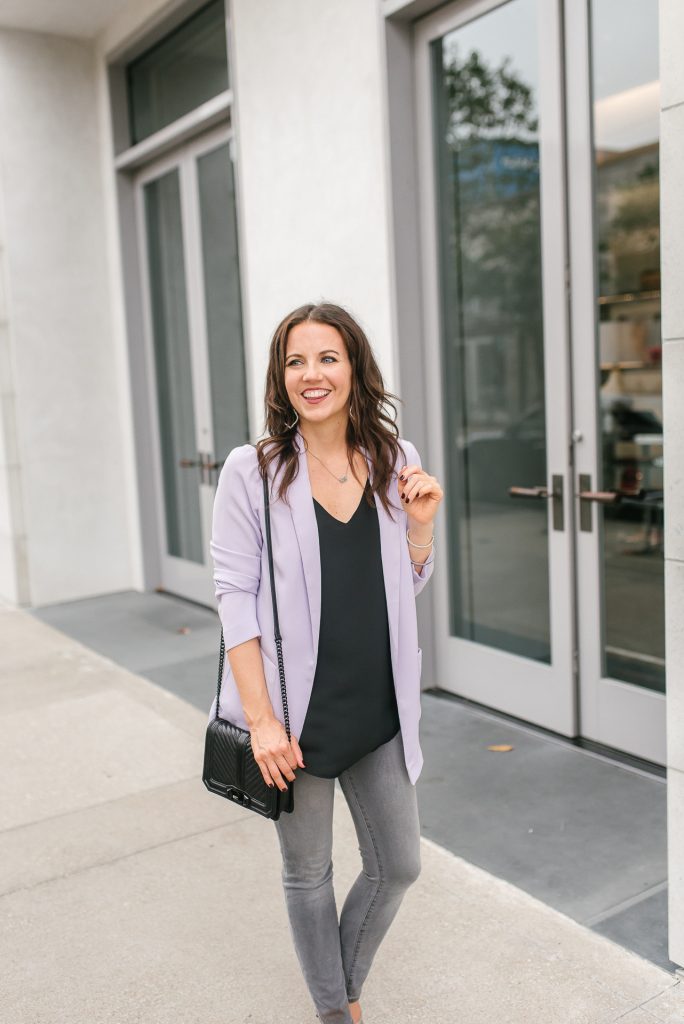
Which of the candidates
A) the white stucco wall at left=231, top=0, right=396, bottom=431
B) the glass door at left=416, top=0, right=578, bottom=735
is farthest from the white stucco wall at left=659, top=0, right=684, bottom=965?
the white stucco wall at left=231, top=0, right=396, bottom=431

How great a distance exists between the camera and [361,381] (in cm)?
243

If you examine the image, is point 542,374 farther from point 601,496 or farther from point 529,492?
point 601,496

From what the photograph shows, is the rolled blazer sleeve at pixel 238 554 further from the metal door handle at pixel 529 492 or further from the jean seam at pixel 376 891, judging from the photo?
the metal door handle at pixel 529 492

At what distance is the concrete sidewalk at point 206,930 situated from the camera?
2760mm

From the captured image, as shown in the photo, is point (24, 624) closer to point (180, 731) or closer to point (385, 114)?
point (180, 731)

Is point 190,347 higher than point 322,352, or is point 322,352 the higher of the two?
point 190,347

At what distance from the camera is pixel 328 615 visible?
2.31 meters

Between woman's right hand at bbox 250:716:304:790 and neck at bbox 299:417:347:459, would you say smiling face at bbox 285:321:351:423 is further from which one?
woman's right hand at bbox 250:716:304:790

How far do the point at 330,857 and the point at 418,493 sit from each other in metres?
0.90

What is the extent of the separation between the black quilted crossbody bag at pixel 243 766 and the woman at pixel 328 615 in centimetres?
2

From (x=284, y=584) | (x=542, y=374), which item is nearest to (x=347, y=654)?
(x=284, y=584)

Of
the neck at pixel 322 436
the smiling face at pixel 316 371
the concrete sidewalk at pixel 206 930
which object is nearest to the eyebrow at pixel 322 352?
the smiling face at pixel 316 371

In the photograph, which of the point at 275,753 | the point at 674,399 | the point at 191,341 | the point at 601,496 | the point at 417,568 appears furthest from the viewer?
the point at 191,341

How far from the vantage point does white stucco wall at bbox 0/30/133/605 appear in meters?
7.68
